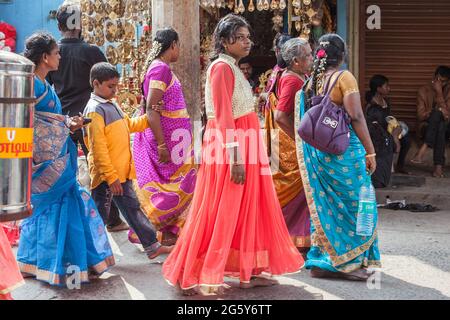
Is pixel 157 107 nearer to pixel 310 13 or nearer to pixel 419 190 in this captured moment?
pixel 310 13

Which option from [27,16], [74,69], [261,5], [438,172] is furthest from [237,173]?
[27,16]

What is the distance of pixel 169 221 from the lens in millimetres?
5664

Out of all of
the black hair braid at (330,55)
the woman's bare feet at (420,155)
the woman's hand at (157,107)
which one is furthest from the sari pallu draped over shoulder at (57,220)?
the woman's bare feet at (420,155)

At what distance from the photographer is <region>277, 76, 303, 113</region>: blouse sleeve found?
5.32 meters

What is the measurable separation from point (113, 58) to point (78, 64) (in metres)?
1.74

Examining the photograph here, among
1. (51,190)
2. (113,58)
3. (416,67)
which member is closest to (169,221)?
(51,190)

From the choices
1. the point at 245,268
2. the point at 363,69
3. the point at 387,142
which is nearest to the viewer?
the point at 245,268

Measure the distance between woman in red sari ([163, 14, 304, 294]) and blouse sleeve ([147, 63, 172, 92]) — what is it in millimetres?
929

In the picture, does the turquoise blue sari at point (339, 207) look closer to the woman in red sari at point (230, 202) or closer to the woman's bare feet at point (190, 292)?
the woman in red sari at point (230, 202)

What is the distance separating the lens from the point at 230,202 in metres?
4.40

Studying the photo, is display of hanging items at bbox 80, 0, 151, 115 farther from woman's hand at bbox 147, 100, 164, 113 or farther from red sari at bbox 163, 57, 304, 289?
red sari at bbox 163, 57, 304, 289

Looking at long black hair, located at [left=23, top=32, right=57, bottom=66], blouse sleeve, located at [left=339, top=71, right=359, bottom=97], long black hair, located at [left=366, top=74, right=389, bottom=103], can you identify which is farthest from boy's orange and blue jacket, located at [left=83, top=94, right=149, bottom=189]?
long black hair, located at [left=366, top=74, right=389, bottom=103]

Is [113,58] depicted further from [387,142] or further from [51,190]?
[51,190]

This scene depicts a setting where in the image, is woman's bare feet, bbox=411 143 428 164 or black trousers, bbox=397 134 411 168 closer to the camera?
black trousers, bbox=397 134 411 168
